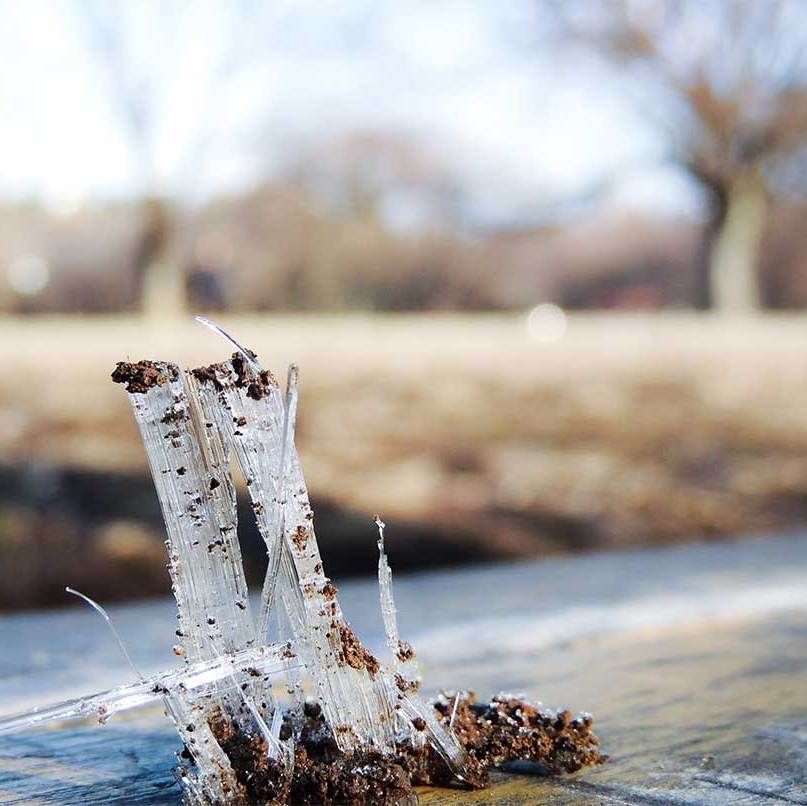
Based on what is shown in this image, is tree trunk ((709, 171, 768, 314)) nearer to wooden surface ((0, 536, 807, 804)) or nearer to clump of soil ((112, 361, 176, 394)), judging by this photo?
wooden surface ((0, 536, 807, 804))

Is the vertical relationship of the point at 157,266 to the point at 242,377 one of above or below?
above

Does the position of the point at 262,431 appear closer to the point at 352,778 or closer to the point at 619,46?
the point at 352,778

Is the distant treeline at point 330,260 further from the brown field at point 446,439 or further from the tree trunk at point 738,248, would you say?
the tree trunk at point 738,248

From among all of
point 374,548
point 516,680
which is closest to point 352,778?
point 516,680

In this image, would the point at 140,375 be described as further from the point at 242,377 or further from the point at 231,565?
the point at 231,565

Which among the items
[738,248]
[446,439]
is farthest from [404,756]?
[738,248]

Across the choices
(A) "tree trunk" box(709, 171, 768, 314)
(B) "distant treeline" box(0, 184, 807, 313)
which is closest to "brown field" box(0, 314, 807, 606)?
(B) "distant treeline" box(0, 184, 807, 313)

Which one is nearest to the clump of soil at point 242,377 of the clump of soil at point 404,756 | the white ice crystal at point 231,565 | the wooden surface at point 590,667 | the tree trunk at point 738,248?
the white ice crystal at point 231,565
